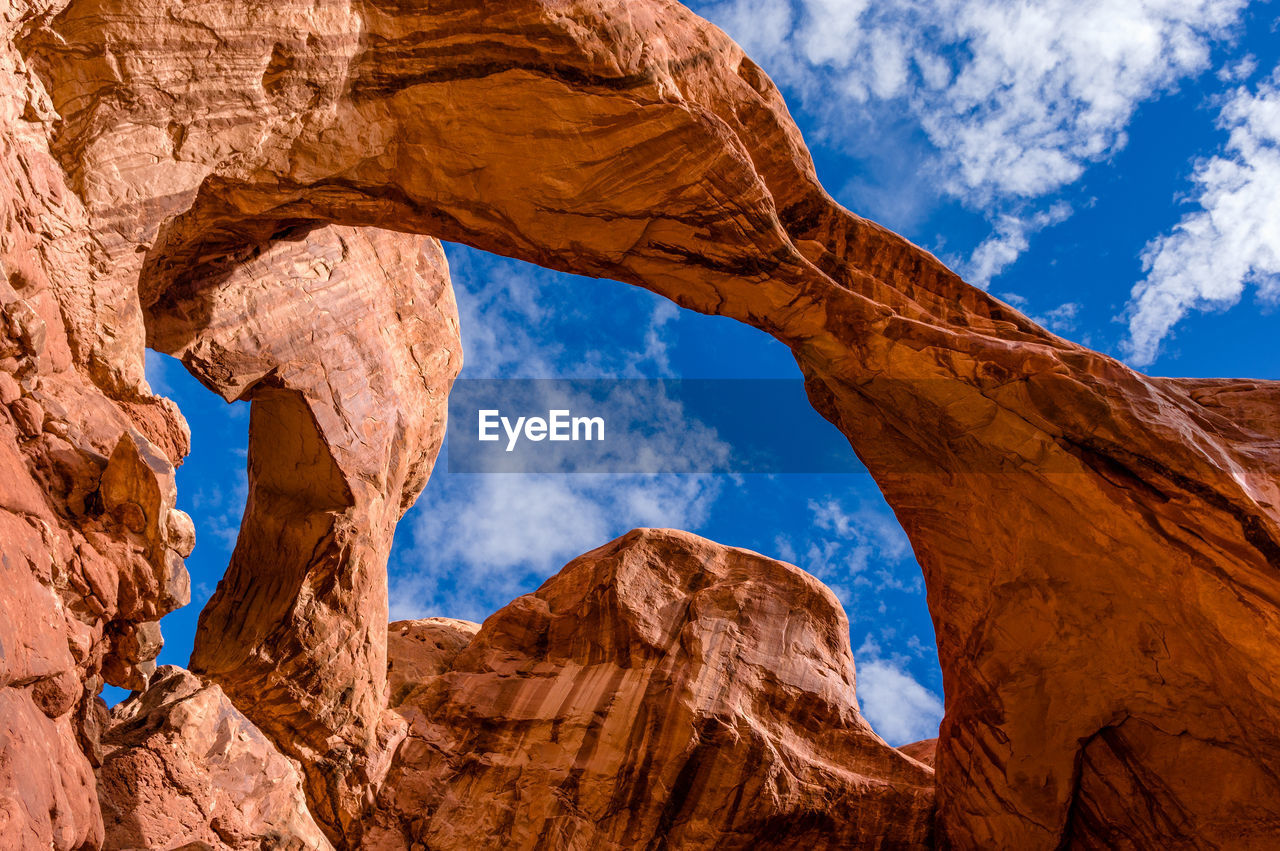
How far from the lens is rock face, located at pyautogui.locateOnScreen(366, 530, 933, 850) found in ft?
36.9

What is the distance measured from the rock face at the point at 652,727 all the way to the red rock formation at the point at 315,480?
1.17 metres

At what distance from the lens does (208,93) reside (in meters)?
8.03

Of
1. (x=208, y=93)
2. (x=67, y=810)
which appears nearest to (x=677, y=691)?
(x=67, y=810)

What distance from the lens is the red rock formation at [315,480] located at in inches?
433

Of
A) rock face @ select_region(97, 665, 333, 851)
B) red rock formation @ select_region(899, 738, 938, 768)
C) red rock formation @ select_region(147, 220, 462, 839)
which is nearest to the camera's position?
rock face @ select_region(97, 665, 333, 851)

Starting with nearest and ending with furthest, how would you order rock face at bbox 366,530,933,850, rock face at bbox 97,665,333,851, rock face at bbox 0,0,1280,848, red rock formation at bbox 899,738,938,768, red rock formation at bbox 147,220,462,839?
rock face at bbox 0,0,1280,848 < rock face at bbox 97,665,333,851 < red rock formation at bbox 147,220,462,839 < rock face at bbox 366,530,933,850 < red rock formation at bbox 899,738,938,768

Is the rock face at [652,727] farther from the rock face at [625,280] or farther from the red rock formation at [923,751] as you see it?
the red rock formation at [923,751]

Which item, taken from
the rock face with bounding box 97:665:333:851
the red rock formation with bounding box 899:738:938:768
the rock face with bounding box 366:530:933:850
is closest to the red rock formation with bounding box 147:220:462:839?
the rock face with bounding box 366:530:933:850

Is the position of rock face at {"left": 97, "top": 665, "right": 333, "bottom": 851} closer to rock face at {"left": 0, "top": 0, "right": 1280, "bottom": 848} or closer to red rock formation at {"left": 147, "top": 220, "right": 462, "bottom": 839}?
rock face at {"left": 0, "top": 0, "right": 1280, "bottom": 848}

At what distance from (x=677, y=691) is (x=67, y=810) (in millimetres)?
7530

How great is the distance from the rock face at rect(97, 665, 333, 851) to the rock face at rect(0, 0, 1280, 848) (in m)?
0.87

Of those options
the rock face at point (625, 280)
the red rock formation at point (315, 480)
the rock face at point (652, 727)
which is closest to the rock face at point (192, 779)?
the rock face at point (625, 280)

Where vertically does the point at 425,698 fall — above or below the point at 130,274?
below

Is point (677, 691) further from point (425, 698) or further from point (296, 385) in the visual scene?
point (296, 385)
